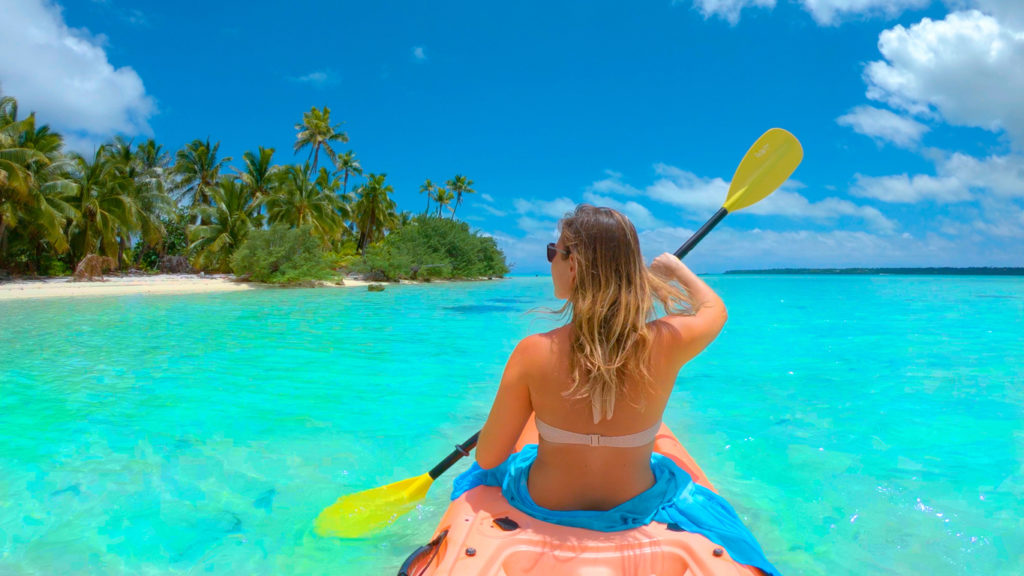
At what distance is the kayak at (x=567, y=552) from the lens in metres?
1.55

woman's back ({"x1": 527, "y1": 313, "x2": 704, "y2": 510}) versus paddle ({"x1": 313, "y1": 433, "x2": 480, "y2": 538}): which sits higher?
woman's back ({"x1": 527, "y1": 313, "x2": 704, "y2": 510})

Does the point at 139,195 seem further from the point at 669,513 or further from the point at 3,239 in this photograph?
the point at 669,513

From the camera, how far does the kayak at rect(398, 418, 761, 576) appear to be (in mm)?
1554

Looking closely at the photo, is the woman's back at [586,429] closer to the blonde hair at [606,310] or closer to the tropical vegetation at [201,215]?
the blonde hair at [606,310]

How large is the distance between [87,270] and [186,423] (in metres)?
25.4

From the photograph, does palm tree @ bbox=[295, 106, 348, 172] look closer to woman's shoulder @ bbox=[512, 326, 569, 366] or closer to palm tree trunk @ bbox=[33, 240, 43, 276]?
palm tree trunk @ bbox=[33, 240, 43, 276]

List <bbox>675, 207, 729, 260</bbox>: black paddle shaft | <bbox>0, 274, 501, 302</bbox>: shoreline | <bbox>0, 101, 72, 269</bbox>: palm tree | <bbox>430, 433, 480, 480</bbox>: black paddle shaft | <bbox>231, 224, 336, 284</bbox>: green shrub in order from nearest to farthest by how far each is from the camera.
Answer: <bbox>430, 433, 480, 480</bbox>: black paddle shaft, <bbox>675, 207, 729, 260</bbox>: black paddle shaft, <bbox>0, 274, 501, 302</bbox>: shoreline, <bbox>0, 101, 72, 269</bbox>: palm tree, <bbox>231, 224, 336, 284</bbox>: green shrub

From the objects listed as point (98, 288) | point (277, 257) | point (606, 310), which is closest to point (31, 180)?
point (98, 288)

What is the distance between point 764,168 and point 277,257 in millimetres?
27124

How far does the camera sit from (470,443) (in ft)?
9.12

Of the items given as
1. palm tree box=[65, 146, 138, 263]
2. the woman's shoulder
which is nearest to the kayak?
the woman's shoulder

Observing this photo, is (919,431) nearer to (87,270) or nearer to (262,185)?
(87,270)

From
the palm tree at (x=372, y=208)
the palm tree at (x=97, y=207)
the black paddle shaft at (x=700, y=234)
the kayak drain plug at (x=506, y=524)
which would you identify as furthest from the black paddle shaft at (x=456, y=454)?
the palm tree at (x=372, y=208)

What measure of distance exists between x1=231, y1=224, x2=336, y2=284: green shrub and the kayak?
27.6m
